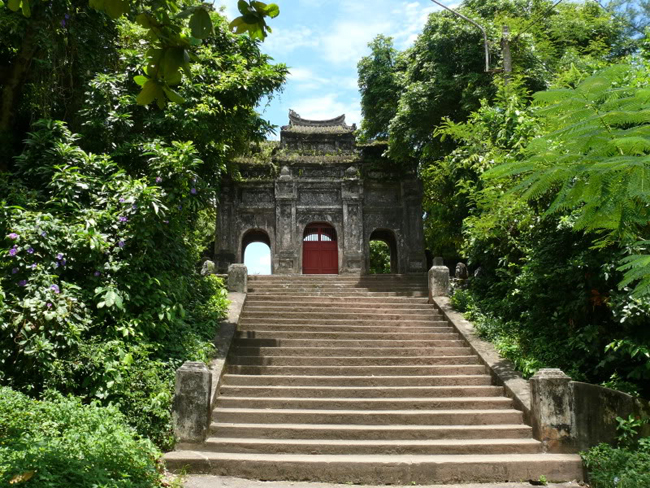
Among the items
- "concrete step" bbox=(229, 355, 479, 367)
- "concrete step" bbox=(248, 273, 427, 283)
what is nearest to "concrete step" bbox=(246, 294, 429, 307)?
"concrete step" bbox=(248, 273, 427, 283)

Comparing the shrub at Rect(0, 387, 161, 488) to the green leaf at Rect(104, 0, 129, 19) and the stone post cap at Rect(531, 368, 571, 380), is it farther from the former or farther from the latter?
the stone post cap at Rect(531, 368, 571, 380)

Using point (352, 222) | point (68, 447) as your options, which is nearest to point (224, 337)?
point (68, 447)

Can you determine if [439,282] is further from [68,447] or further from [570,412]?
[68,447]

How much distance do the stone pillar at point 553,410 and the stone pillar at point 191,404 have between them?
3913 millimetres

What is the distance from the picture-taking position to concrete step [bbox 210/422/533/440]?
20.7 feet

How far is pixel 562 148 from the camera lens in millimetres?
3270

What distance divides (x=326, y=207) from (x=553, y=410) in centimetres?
1377

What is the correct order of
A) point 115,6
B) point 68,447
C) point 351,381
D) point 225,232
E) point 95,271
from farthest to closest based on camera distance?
point 225,232 < point 351,381 < point 95,271 < point 68,447 < point 115,6

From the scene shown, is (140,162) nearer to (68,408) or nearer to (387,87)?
(68,408)

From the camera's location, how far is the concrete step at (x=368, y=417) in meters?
6.62

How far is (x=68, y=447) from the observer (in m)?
4.22

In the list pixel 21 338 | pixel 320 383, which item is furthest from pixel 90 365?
pixel 320 383

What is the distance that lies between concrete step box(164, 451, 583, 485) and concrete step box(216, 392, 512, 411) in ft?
4.29

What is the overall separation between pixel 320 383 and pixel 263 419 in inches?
49.3
